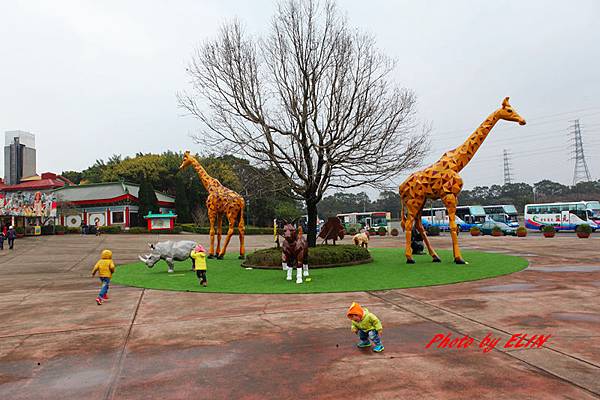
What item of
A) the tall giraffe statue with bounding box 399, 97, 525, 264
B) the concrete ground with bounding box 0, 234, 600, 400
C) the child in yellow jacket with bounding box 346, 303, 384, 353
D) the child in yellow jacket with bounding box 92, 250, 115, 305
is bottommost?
the concrete ground with bounding box 0, 234, 600, 400

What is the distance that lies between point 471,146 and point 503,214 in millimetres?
32844

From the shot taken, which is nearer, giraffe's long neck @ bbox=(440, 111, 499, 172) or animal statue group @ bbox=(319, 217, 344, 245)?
giraffe's long neck @ bbox=(440, 111, 499, 172)

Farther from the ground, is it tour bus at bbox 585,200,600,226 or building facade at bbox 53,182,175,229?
building facade at bbox 53,182,175,229

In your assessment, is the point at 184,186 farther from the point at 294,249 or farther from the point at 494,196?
the point at 494,196

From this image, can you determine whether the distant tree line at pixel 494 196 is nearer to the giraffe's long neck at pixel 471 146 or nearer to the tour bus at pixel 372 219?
the tour bus at pixel 372 219

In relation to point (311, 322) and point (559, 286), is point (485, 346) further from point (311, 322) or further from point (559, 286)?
point (559, 286)

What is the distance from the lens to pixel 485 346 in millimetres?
4758

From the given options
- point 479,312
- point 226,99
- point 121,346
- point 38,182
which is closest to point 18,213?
point 38,182

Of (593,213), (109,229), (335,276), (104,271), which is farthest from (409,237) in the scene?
(109,229)

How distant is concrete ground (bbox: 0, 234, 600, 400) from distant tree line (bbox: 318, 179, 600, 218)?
7104cm

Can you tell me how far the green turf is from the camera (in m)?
9.55

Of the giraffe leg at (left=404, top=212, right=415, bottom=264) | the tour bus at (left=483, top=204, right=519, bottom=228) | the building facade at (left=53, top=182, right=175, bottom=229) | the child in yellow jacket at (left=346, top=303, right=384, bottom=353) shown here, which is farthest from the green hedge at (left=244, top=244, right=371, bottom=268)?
the building facade at (left=53, top=182, right=175, bottom=229)

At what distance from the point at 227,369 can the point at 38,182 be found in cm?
5499

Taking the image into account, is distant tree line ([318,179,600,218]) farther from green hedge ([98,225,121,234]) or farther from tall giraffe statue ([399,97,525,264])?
tall giraffe statue ([399,97,525,264])
